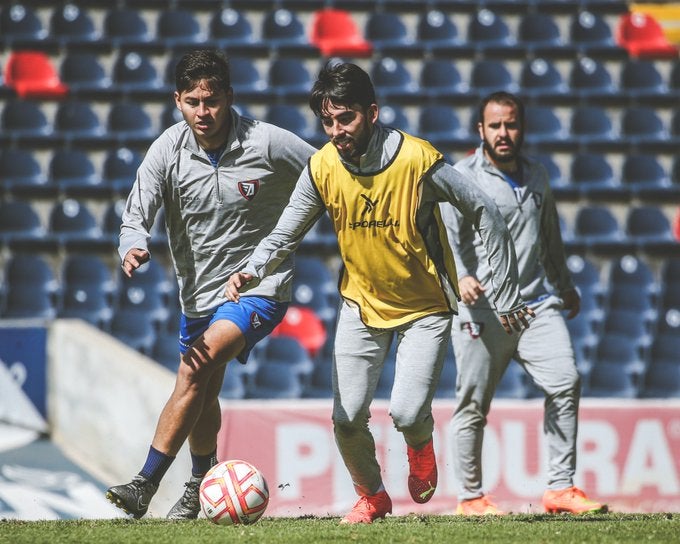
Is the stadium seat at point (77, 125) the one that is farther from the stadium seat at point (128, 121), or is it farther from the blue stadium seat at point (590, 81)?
the blue stadium seat at point (590, 81)

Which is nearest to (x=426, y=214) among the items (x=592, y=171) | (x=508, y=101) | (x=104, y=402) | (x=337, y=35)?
(x=508, y=101)

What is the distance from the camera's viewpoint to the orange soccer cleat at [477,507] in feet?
18.1

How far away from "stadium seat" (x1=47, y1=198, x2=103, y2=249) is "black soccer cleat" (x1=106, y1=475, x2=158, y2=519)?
5.88 metres

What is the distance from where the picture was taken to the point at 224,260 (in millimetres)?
4938

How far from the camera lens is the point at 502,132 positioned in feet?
17.8

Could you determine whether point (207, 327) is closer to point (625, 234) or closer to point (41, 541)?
point (41, 541)

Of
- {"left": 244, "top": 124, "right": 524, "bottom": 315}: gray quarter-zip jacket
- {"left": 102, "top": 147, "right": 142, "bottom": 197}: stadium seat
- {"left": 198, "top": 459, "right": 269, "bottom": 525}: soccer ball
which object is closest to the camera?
{"left": 244, "top": 124, "right": 524, "bottom": 315}: gray quarter-zip jacket

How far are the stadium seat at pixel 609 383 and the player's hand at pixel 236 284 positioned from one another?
550 centimetres

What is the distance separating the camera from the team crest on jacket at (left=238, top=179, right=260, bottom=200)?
485 cm

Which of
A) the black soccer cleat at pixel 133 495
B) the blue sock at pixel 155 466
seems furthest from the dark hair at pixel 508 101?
the black soccer cleat at pixel 133 495

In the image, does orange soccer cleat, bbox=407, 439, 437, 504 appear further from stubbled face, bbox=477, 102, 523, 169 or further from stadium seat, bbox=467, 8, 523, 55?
stadium seat, bbox=467, 8, 523, 55

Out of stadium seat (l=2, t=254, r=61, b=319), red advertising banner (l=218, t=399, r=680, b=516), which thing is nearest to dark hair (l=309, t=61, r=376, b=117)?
red advertising banner (l=218, t=399, r=680, b=516)

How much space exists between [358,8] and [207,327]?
821 cm

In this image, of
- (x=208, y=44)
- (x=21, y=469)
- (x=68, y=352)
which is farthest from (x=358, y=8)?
(x=21, y=469)
